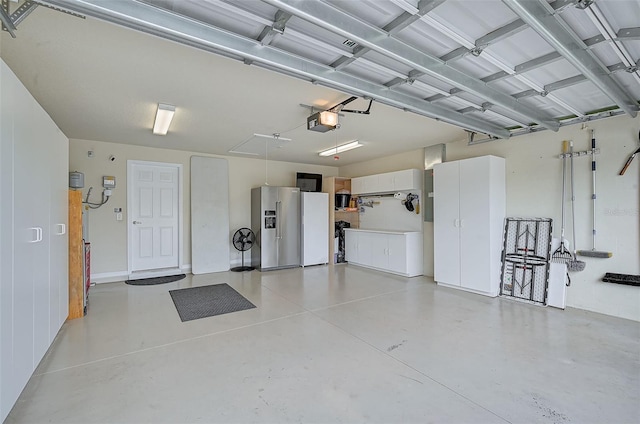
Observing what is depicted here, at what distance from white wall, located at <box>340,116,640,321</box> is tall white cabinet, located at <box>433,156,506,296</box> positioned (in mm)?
298

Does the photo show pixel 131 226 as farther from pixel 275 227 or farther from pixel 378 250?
pixel 378 250

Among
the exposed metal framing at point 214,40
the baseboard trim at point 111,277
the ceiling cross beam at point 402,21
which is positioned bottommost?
the baseboard trim at point 111,277

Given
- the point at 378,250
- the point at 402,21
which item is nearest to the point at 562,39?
the point at 402,21

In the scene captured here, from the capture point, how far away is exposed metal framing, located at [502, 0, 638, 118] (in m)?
1.59

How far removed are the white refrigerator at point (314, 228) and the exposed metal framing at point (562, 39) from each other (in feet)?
17.0

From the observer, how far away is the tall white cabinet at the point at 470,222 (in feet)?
14.1

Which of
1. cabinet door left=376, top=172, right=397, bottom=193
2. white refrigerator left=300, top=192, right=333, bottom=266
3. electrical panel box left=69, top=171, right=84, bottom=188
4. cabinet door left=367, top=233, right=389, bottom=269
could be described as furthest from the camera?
white refrigerator left=300, top=192, right=333, bottom=266

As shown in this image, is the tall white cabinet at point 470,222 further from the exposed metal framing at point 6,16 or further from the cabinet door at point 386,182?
the exposed metal framing at point 6,16

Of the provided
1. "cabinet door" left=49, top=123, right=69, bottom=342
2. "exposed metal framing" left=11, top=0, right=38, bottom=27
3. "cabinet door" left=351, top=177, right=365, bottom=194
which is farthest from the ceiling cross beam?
"cabinet door" left=351, top=177, right=365, bottom=194

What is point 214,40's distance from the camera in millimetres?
1783

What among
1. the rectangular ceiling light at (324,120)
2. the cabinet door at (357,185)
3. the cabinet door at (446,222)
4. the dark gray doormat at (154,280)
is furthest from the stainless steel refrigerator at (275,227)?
the rectangular ceiling light at (324,120)

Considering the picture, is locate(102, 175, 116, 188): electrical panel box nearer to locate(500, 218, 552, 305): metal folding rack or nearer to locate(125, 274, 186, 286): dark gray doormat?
locate(125, 274, 186, 286): dark gray doormat

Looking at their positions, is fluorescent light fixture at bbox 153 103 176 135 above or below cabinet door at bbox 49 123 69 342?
above

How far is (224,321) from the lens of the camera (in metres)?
3.38
